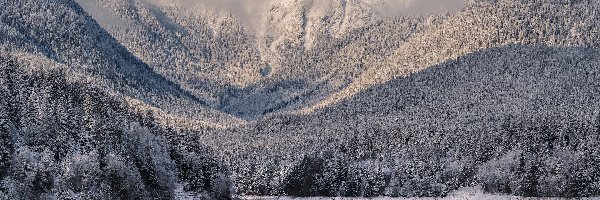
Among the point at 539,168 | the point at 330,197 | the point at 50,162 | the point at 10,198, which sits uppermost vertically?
the point at 539,168

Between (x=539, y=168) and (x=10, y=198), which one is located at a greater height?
(x=539, y=168)

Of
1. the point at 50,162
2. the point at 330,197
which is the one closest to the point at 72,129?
the point at 50,162

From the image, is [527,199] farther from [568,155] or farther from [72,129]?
[72,129]

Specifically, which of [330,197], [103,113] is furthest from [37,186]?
[330,197]

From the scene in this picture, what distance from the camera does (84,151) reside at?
10812 centimetres

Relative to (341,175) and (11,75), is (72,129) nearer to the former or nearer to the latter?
(11,75)

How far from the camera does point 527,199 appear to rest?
162500 millimetres

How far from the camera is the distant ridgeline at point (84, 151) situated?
98.3 m

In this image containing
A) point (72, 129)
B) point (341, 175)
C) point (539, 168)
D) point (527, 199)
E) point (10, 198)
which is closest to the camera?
point (10, 198)

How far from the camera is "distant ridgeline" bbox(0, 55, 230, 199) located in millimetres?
98312

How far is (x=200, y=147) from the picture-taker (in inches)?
5546

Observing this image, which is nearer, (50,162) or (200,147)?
(50,162)

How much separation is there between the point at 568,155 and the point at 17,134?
410 ft

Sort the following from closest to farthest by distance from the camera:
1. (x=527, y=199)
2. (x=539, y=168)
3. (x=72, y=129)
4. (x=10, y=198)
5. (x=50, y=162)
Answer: (x=10, y=198), (x=50, y=162), (x=72, y=129), (x=527, y=199), (x=539, y=168)
